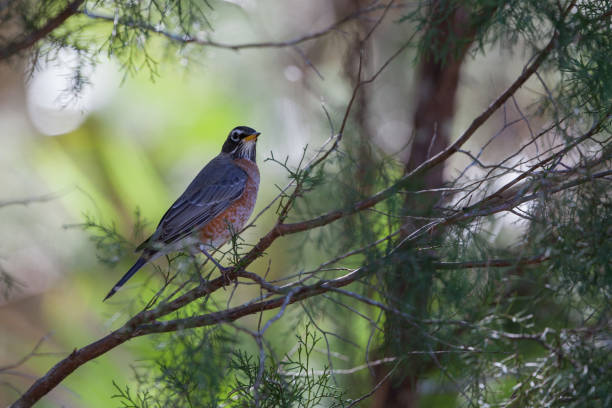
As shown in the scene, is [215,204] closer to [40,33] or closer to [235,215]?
[235,215]

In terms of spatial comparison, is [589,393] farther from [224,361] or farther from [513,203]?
[224,361]

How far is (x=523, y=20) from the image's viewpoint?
2330 millimetres

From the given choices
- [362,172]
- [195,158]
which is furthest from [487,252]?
[195,158]

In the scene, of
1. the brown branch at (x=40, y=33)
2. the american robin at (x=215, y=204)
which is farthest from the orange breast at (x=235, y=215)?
the brown branch at (x=40, y=33)

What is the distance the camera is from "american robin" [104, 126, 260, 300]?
3.37m

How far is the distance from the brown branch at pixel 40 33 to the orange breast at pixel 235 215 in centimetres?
132

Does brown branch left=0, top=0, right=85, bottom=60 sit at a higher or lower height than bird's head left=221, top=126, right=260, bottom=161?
lower

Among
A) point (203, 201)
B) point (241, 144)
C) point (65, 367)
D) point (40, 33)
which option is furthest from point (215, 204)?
point (65, 367)

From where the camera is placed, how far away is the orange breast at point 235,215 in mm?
3545

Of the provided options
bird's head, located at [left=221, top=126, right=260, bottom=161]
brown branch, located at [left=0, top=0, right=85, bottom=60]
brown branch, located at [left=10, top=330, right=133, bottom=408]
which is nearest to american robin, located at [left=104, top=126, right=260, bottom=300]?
bird's head, located at [left=221, top=126, right=260, bottom=161]

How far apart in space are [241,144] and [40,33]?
6.10 feet

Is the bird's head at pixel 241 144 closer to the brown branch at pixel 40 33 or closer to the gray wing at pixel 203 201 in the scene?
the gray wing at pixel 203 201

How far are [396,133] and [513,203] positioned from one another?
11.8ft

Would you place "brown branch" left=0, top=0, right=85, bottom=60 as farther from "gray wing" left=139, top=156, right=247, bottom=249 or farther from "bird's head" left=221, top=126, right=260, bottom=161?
"bird's head" left=221, top=126, right=260, bottom=161
